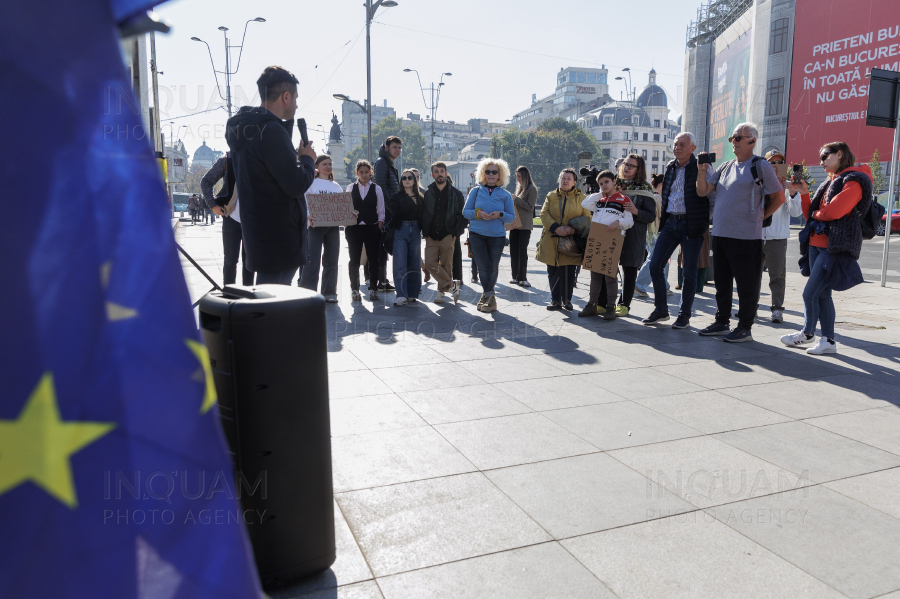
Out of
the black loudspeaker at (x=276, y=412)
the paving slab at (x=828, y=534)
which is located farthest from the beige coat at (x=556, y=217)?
the black loudspeaker at (x=276, y=412)

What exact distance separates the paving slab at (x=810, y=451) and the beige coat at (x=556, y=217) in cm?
421

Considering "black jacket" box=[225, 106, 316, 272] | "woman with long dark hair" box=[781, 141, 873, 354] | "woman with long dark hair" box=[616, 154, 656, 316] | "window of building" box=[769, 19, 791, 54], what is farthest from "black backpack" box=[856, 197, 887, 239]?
"window of building" box=[769, 19, 791, 54]

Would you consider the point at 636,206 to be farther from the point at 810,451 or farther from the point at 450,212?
the point at 810,451

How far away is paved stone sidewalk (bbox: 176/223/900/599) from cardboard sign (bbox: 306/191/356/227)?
1.92 metres

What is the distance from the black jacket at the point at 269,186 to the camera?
362 centimetres

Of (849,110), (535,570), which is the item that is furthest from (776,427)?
(849,110)

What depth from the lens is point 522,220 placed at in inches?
391

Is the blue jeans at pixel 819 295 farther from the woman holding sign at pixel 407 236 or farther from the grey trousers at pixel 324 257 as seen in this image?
the grey trousers at pixel 324 257

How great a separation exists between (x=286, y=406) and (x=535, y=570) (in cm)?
103

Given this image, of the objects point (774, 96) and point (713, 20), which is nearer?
point (774, 96)

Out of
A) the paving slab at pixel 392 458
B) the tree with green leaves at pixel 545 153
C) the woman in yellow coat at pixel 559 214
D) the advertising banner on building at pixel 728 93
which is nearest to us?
the paving slab at pixel 392 458

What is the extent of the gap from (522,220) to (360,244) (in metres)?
2.76

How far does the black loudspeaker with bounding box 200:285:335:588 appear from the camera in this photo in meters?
1.97

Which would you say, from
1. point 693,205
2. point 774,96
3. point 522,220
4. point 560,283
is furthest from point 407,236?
point 774,96
